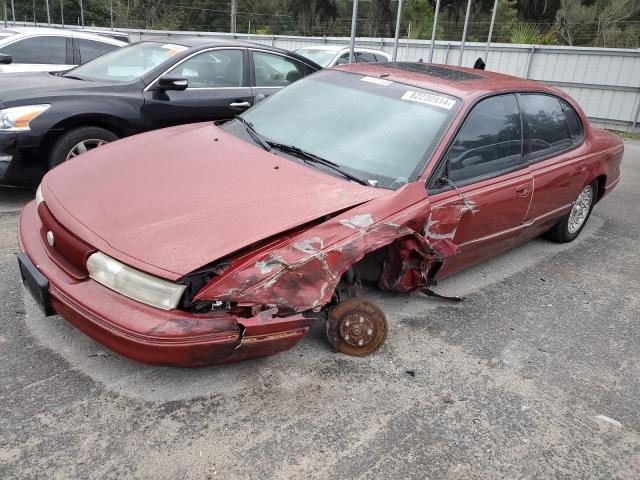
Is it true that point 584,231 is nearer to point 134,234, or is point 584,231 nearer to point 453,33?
point 134,234

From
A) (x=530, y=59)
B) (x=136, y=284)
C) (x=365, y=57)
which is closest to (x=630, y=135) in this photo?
(x=530, y=59)

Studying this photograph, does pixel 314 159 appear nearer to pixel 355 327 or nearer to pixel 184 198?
pixel 184 198

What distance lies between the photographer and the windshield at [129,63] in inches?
213

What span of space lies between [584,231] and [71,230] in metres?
5.05

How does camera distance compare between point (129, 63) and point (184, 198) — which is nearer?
point (184, 198)

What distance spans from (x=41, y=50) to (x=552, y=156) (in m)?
7.17

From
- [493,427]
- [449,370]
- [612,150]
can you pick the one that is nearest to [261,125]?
[449,370]

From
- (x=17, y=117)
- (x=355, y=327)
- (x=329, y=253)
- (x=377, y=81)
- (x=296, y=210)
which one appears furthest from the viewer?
(x=17, y=117)

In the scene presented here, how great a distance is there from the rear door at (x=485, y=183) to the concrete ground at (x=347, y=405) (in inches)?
21.5

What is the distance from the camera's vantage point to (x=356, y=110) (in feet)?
11.7

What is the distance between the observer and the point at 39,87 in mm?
4742

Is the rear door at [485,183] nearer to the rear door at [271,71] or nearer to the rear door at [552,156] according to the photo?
the rear door at [552,156]

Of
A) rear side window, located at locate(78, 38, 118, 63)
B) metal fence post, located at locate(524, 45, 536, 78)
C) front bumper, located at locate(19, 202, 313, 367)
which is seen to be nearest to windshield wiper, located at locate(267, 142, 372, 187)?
front bumper, located at locate(19, 202, 313, 367)

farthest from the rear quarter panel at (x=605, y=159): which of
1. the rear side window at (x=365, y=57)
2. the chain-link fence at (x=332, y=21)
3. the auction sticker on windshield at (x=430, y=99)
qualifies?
the chain-link fence at (x=332, y=21)
